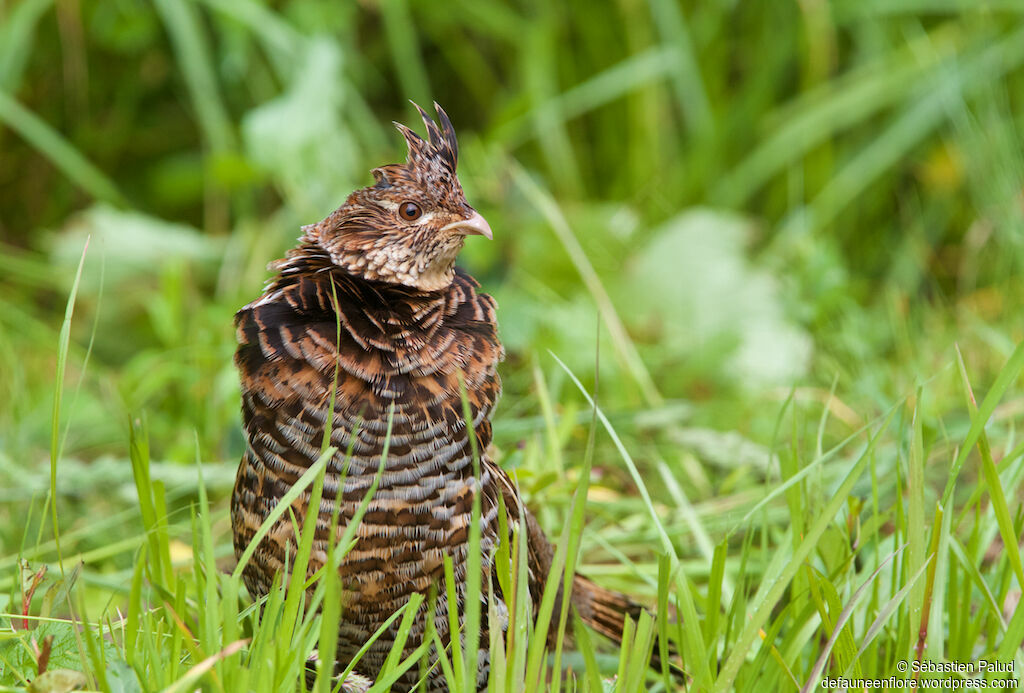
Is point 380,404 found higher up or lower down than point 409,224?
lower down

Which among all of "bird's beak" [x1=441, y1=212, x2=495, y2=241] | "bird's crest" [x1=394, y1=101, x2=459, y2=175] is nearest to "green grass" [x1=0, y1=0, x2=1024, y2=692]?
"bird's beak" [x1=441, y1=212, x2=495, y2=241]

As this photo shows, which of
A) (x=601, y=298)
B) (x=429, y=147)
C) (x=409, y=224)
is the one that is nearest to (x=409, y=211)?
(x=409, y=224)

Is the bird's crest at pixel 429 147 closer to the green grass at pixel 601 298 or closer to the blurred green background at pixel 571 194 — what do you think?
the green grass at pixel 601 298

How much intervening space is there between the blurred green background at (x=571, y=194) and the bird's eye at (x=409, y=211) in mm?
838

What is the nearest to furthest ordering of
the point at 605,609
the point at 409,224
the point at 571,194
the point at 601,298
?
1. the point at 409,224
2. the point at 605,609
3. the point at 601,298
4. the point at 571,194

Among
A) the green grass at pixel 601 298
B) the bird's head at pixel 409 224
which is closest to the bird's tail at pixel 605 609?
the green grass at pixel 601 298

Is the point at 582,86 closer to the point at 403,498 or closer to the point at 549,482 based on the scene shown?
the point at 549,482

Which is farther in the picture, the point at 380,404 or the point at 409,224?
the point at 409,224

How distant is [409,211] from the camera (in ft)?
6.42

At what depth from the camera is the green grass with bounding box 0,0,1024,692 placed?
1763 millimetres

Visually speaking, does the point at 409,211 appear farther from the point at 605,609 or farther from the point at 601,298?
the point at 601,298

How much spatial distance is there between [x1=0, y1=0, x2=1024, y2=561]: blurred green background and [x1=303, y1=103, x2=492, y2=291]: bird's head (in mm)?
791

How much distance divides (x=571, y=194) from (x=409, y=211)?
2.87 metres

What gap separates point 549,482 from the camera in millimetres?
2291
